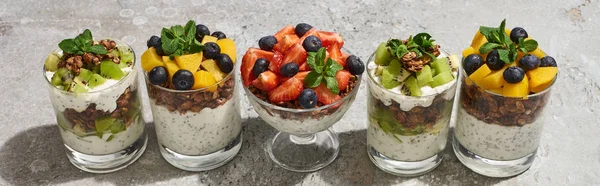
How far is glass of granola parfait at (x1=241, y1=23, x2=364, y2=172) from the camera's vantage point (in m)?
2.19

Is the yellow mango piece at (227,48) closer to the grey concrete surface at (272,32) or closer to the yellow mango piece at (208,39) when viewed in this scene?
the yellow mango piece at (208,39)

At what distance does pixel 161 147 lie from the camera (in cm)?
249

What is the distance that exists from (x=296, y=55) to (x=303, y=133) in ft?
0.79

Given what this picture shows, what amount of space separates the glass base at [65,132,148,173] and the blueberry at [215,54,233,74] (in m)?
0.40

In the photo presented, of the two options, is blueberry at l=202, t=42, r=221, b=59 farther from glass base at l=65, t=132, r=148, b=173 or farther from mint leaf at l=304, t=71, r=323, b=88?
glass base at l=65, t=132, r=148, b=173

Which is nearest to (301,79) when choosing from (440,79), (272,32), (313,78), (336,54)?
(313,78)

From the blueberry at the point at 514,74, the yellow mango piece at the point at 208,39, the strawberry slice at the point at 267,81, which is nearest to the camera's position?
the blueberry at the point at 514,74

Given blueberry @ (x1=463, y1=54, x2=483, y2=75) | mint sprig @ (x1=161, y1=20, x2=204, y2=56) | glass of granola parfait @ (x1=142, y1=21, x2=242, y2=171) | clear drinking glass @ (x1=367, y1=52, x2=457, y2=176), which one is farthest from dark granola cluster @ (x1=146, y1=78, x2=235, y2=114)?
blueberry @ (x1=463, y1=54, x2=483, y2=75)

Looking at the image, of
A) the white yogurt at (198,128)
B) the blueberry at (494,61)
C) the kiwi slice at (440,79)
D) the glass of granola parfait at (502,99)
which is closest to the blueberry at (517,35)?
the glass of granola parfait at (502,99)

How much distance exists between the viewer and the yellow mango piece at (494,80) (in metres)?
2.16

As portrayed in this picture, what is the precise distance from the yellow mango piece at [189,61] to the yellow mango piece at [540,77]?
843 mm

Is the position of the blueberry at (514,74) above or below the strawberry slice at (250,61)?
→ above

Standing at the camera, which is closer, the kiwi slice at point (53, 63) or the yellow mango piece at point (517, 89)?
the yellow mango piece at point (517, 89)

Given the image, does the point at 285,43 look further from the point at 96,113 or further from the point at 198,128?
the point at 96,113
